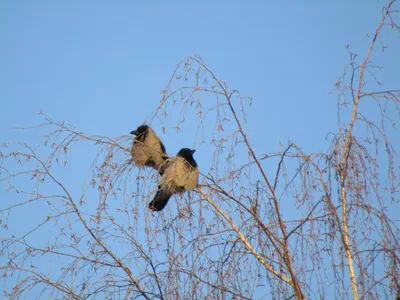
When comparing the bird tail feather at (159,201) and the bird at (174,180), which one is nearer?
the bird tail feather at (159,201)

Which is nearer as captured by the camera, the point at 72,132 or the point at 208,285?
the point at 208,285

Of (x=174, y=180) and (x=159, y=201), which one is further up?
(x=174, y=180)

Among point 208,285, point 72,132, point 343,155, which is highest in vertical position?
point 72,132

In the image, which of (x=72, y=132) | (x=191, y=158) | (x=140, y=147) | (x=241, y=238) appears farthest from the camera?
(x=191, y=158)

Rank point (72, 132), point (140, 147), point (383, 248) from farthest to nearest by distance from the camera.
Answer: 1. point (140, 147)
2. point (72, 132)
3. point (383, 248)

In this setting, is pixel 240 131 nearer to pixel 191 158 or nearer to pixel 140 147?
pixel 140 147

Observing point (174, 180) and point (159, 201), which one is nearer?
point (159, 201)

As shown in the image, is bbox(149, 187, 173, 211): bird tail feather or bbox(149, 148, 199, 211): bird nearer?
bbox(149, 187, 173, 211): bird tail feather

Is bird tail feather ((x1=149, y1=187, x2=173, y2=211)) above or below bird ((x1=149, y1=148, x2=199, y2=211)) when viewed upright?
below

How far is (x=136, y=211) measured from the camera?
3.61 meters

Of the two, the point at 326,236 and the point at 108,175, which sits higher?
the point at 108,175

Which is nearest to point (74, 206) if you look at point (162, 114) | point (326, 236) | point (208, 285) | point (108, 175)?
point (108, 175)

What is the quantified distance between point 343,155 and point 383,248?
1.96 feet

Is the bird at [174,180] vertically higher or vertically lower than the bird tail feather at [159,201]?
higher
